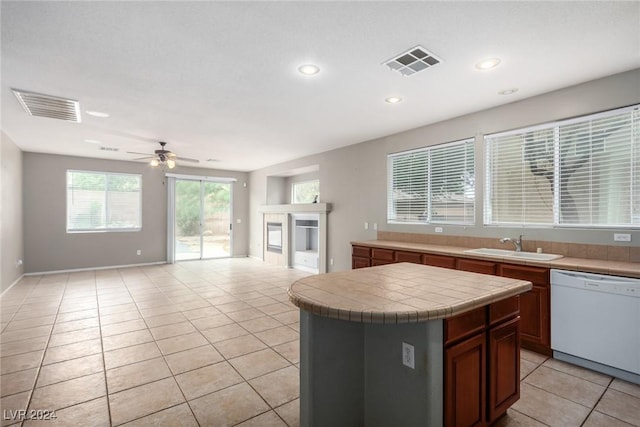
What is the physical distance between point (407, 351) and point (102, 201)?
818cm

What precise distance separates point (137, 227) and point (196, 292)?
12.2ft

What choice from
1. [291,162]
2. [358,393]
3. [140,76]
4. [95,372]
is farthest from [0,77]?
[291,162]

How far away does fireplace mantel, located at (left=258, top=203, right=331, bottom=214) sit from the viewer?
6.40 m

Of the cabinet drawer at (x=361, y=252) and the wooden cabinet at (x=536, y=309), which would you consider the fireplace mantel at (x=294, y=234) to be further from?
the wooden cabinet at (x=536, y=309)

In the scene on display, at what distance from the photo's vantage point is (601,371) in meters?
2.63

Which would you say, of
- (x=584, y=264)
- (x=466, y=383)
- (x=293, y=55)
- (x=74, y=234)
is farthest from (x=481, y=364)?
(x=74, y=234)

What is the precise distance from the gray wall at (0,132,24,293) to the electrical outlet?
638cm

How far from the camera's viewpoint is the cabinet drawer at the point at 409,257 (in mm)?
4017

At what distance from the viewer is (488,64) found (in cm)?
273

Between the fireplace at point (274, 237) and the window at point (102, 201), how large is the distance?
3.29 m

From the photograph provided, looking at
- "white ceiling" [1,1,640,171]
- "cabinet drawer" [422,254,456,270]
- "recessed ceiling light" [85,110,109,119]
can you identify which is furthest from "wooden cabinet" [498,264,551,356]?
"recessed ceiling light" [85,110,109,119]

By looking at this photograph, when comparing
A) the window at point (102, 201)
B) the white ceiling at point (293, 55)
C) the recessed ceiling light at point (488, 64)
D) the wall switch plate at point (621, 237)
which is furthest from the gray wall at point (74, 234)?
the wall switch plate at point (621, 237)

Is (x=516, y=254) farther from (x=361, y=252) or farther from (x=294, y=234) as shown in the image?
(x=294, y=234)

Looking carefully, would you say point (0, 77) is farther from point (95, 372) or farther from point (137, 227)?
point (137, 227)
